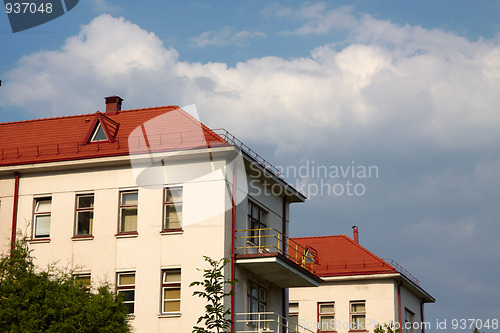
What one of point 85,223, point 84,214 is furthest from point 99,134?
point 85,223

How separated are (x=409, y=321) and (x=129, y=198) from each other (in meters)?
20.7

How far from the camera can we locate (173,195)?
98.0ft

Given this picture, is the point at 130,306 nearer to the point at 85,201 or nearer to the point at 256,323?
the point at 85,201

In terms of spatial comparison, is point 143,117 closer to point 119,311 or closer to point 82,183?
point 82,183

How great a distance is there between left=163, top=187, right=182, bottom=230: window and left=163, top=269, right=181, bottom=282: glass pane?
153cm

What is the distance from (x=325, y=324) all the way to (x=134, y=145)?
17196mm

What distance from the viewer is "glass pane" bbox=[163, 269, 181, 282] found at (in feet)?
94.9

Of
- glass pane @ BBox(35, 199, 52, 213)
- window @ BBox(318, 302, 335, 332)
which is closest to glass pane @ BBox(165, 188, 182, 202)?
glass pane @ BBox(35, 199, 52, 213)

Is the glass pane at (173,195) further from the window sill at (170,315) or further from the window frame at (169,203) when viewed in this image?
the window sill at (170,315)

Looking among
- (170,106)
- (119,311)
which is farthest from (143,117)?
(119,311)

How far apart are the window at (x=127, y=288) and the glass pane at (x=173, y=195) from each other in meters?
2.96

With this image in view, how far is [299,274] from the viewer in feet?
105

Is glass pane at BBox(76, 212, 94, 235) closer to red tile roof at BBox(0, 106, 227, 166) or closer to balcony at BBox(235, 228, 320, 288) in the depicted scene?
red tile roof at BBox(0, 106, 227, 166)

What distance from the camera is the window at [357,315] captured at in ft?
138
